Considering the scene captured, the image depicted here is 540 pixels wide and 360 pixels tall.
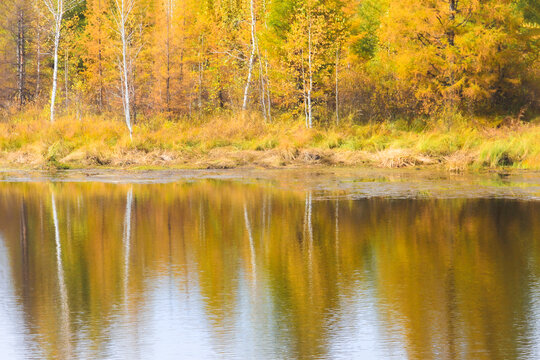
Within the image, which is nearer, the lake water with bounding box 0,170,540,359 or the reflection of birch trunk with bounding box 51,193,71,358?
the lake water with bounding box 0,170,540,359

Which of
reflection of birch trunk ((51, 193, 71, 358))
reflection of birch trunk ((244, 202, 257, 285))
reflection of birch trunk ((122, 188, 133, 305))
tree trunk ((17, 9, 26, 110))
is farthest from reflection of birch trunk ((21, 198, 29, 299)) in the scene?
tree trunk ((17, 9, 26, 110))

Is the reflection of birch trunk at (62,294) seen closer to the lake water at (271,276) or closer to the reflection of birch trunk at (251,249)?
the lake water at (271,276)

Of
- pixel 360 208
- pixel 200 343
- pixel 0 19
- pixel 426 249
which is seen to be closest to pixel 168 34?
pixel 0 19

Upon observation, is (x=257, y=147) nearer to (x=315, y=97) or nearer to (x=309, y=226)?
(x=315, y=97)

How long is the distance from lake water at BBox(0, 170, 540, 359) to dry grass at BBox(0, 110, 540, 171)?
25.6 ft

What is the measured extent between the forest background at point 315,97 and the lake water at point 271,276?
9367mm

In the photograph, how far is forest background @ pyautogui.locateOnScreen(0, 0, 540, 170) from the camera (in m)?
29.0

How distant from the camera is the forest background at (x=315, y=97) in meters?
29.0

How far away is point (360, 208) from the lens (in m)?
17.1

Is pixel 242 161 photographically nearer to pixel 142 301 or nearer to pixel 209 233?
pixel 209 233

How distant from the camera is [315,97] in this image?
40.7 meters

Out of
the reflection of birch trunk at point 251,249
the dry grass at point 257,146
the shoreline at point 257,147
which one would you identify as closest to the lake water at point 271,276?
the reflection of birch trunk at point 251,249

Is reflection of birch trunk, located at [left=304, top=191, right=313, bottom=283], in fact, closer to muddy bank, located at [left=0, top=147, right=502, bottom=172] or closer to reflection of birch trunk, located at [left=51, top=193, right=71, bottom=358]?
reflection of birch trunk, located at [left=51, top=193, right=71, bottom=358]

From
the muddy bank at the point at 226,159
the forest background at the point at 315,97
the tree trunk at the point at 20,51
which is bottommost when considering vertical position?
the muddy bank at the point at 226,159
